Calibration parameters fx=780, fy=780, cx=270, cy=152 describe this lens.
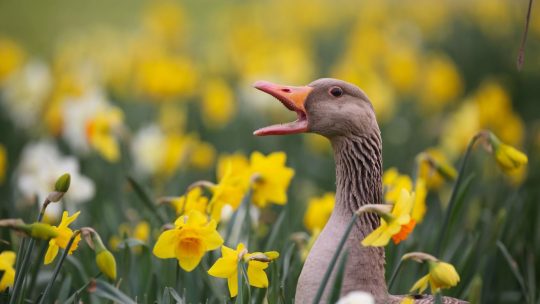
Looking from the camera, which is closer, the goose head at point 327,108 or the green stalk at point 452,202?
the goose head at point 327,108

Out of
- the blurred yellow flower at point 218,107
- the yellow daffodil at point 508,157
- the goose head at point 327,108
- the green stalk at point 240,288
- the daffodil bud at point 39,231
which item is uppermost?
the goose head at point 327,108

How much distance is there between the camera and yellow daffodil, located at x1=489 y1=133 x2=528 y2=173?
2.42m

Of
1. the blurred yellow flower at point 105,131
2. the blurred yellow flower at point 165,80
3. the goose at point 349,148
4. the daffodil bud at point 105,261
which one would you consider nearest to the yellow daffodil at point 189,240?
the daffodil bud at point 105,261

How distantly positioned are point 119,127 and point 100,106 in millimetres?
693

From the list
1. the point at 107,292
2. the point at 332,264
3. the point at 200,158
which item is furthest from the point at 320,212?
the point at 200,158

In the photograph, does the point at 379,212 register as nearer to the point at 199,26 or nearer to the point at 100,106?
the point at 100,106

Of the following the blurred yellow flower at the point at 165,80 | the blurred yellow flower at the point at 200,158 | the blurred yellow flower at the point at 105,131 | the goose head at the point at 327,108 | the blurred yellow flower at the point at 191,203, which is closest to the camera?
the goose head at the point at 327,108

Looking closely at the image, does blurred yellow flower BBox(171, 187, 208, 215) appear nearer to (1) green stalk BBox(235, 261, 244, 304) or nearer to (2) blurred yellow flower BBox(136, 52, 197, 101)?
(1) green stalk BBox(235, 261, 244, 304)

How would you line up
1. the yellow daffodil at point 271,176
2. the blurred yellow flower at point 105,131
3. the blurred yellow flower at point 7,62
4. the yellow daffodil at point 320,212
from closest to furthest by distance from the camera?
1. the yellow daffodil at point 271,176
2. the yellow daffodil at point 320,212
3. the blurred yellow flower at point 105,131
4. the blurred yellow flower at point 7,62

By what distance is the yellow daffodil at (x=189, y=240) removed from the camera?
6.97ft

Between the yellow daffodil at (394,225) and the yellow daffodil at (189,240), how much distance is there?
1.46ft

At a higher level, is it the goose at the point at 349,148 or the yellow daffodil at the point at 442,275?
the goose at the point at 349,148

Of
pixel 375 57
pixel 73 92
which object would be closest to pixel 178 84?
pixel 73 92

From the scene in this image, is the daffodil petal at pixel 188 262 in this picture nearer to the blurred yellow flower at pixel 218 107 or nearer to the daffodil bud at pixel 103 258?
the daffodil bud at pixel 103 258
